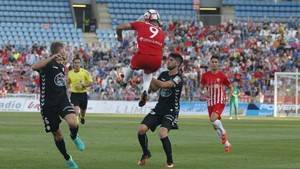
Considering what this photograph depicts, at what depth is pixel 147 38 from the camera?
17156 mm

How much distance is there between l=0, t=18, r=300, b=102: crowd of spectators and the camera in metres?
55.1

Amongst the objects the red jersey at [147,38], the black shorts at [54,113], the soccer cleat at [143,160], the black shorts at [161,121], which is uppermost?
the red jersey at [147,38]

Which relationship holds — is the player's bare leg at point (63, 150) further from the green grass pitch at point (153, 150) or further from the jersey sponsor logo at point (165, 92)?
the jersey sponsor logo at point (165, 92)

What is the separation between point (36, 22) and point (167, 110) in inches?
1950

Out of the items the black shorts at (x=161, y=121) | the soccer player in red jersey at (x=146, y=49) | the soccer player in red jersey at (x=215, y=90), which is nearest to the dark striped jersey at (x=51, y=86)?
the soccer player in red jersey at (x=146, y=49)

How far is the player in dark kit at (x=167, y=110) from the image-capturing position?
679 inches

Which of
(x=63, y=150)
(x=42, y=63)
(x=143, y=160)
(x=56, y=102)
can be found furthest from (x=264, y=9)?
(x=42, y=63)

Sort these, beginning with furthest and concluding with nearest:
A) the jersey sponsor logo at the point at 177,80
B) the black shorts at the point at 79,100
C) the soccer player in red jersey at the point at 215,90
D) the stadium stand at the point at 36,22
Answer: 1. the stadium stand at the point at 36,22
2. the black shorts at the point at 79,100
3. the soccer player in red jersey at the point at 215,90
4. the jersey sponsor logo at the point at 177,80

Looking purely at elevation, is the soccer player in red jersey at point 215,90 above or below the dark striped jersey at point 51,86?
below

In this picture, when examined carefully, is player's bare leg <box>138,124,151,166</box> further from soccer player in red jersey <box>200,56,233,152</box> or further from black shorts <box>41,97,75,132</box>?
soccer player in red jersey <box>200,56,233,152</box>

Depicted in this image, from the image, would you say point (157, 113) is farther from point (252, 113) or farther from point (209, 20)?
point (209, 20)

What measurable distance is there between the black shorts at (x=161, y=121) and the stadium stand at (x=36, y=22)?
4585cm

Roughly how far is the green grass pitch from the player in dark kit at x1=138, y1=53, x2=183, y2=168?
1.76ft

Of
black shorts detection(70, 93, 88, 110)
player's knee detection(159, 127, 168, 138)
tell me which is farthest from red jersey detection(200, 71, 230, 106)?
black shorts detection(70, 93, 88, 110)
